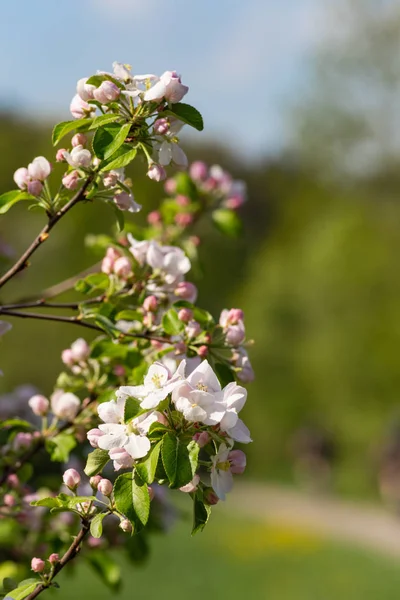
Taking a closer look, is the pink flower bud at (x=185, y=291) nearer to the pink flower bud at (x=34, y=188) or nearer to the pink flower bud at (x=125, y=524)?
the pink flower bud at (x=34, y=188)

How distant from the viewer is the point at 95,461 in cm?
115

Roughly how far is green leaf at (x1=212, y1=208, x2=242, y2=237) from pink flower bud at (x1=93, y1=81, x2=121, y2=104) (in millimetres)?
987

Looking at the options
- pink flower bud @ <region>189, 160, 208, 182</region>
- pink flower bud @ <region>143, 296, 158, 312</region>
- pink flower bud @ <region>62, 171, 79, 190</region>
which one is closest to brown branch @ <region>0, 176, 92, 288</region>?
pink flower bud @ <region>62, 171, 79, 190</region>

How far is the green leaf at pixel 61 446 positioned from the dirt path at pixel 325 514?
6622 millimetres

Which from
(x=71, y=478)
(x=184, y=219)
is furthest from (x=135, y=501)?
(x=184, y=219)

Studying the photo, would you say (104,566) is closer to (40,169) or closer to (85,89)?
(40,169)

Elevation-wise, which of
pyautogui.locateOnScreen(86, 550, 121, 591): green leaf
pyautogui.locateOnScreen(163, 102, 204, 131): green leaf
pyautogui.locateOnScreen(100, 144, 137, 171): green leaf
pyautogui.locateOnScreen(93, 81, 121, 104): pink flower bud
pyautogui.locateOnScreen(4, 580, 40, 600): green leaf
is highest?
pyautogui.locateOnScreen(93, 81, 121, 104): pink flower bud

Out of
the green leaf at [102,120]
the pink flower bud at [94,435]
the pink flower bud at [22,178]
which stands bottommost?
the pink flower bud at [94,435]

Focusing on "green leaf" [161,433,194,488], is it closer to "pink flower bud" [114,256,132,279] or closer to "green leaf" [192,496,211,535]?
"green leaf" [192,496,211,535]

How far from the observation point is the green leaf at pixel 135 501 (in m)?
1.09

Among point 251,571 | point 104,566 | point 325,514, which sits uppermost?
point 104,566

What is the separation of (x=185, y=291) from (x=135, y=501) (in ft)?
1.72

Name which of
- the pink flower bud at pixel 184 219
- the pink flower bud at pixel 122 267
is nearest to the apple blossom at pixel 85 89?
the pink flower bud at pixel 122 267

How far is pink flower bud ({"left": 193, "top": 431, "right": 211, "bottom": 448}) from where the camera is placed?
43.7 inches
